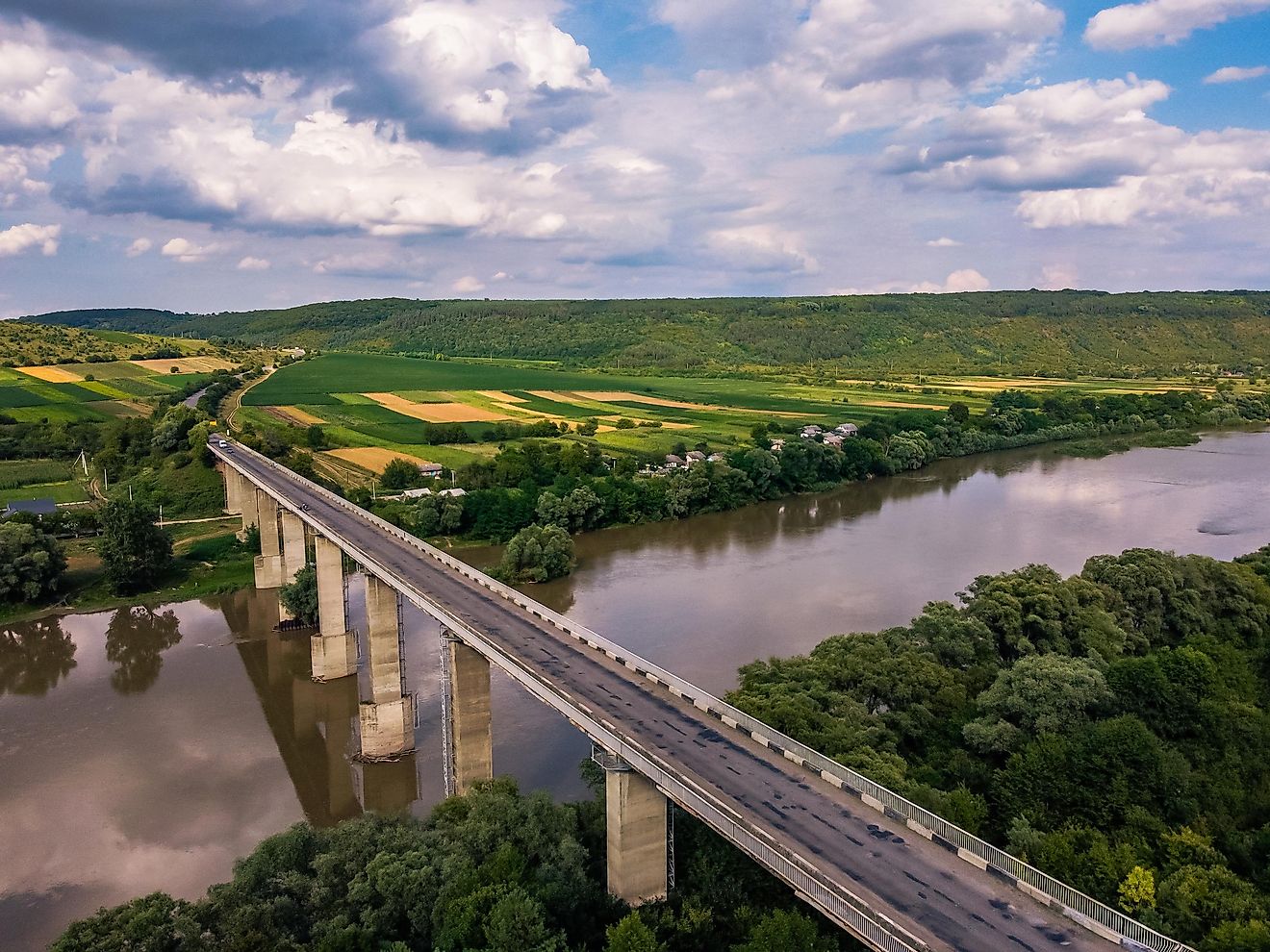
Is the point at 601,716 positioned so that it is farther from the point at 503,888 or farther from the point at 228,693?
the point at 228,693

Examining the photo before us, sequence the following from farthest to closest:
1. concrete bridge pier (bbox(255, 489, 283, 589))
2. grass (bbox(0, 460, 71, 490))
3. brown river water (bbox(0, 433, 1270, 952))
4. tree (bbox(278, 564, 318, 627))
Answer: grass (bbox(0, 460, 71, 490)) < concrete bridge pier (bbox(255, 489, 283, 589)) < tree (bbox(278, 564, 318, 627)) < brown river water (bbox(0, 433, 1270, 952))

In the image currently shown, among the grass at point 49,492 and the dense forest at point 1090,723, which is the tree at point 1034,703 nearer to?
the dense forest at point 1090,723

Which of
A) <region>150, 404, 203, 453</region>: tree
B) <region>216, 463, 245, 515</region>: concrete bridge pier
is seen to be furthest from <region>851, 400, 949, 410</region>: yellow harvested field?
<region>150, 404, 203, 453</region>: tree

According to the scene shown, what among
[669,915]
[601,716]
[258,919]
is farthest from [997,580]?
[258,919]

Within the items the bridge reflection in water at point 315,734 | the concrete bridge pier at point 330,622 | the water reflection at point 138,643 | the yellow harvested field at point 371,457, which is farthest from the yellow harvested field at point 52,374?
the concrete bridge pier at point 330,622

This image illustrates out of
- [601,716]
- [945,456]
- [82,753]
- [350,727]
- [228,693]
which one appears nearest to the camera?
[601,716]

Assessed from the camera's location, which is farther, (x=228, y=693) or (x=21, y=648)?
(x=21, y=648)

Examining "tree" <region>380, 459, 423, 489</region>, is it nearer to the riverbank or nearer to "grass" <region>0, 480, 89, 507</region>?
the riverbank
